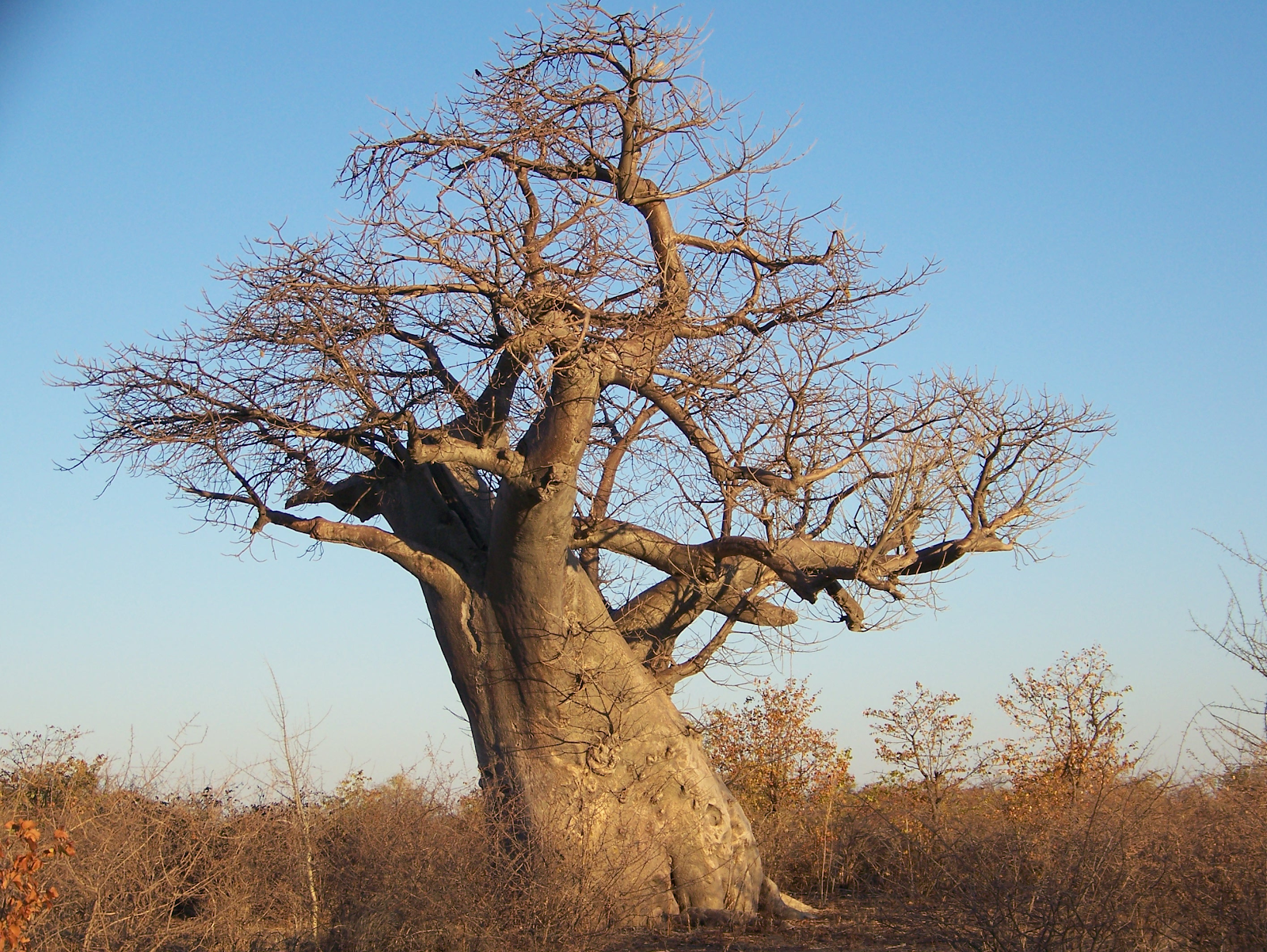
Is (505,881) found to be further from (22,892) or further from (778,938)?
(22,892)

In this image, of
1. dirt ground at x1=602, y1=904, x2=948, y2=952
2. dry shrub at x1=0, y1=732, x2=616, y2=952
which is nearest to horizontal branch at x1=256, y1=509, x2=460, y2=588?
dry shrub at x1=0, y1=732, x2=616, y2=952

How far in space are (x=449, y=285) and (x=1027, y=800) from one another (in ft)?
25.0

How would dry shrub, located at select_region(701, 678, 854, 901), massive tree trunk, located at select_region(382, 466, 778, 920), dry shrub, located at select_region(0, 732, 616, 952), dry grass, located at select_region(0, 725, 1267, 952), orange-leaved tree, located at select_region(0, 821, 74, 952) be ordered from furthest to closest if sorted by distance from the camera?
dry shrub, located at select_region(701, 678, 854, 901), massive tree trunk, located at select_region(382, 466, 778, 920), dry shrub, located at select_region(0, 732, 616, 952), dry grass, located at select_region(0, 725, 1267, 952), orange-leaved tree, located at select_region(0, 821, 74, 952)

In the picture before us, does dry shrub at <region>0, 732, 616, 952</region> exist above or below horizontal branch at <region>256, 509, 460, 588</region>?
below

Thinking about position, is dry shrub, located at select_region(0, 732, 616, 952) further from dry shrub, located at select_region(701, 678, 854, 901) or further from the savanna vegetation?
dry shrub, located at select_region(701, 678, 854, 901)

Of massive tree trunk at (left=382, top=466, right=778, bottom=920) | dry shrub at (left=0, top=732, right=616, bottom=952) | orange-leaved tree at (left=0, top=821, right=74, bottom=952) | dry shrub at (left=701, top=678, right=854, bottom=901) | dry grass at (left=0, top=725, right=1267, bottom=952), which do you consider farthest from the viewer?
dry shrub at (left=701, top=678, right=854, bottom=901)

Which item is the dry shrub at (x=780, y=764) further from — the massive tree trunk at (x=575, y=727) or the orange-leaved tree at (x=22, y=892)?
the orange-leaved tree at (x=22, y=892)

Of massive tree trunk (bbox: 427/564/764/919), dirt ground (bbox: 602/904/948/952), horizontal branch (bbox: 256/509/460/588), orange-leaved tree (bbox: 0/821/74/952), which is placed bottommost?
dirt ground (bbox: 602/904/948/952)

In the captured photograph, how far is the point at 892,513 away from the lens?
5.77m

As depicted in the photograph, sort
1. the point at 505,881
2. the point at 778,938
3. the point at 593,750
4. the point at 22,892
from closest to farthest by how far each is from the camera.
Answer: the point at 22,892 → the point at 505,881 → the point at 778,938 → the point at 593,750

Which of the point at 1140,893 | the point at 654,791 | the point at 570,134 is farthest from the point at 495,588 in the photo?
the point at 1140,893

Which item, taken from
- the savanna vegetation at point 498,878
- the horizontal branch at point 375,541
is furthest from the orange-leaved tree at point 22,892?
the horizontal branch at point 375,541

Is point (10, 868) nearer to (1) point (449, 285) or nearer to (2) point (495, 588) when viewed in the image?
(2) point (495, 588)

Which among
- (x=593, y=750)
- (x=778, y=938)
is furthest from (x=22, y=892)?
(x=778, y=938)
